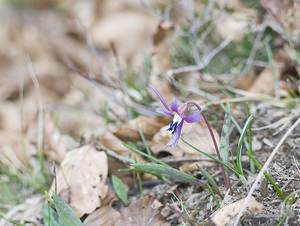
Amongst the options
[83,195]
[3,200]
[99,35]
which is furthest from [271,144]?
[99,35]

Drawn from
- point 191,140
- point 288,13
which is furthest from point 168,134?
point 288,13

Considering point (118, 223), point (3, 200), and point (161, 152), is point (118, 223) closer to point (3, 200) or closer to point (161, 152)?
point (161, 152)

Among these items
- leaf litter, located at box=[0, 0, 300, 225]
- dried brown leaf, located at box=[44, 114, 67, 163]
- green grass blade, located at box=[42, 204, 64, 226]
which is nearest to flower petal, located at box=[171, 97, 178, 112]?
leaf litter, located at box=[0, 0, 300, 225]

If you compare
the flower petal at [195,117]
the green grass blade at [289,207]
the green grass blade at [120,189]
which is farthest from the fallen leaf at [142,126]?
the green grass blade at [289,207]

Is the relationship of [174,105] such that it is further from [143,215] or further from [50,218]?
[50,218]

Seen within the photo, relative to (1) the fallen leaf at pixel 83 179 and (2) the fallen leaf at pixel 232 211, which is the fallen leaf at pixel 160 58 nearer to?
(1) the fallen leaf at pixel 83 179

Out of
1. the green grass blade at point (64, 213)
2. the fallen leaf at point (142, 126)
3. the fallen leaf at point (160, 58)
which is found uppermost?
the fallen leaf at point (160, 58)
